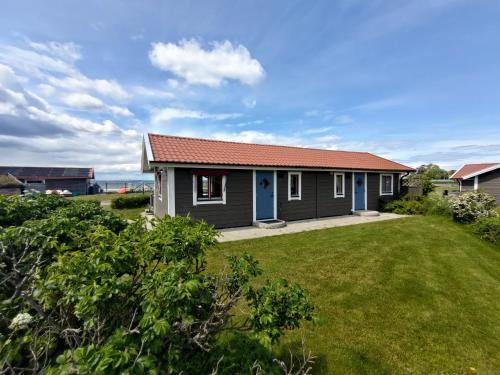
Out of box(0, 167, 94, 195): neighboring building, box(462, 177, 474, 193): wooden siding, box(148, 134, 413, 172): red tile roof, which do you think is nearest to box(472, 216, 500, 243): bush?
box(148, 134, 413, 172): red tile roof

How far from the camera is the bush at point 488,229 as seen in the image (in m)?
8.45

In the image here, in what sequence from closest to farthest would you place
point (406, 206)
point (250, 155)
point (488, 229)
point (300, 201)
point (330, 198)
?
point (488, 229)
point (250, 155)
point (300, 201)
point (330, 198)
point (406, 206)

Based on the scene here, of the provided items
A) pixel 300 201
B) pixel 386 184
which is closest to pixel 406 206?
pixel 386 184

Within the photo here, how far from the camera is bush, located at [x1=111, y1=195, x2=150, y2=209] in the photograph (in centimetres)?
1619

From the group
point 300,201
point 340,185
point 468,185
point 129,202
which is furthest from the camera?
point 468,185

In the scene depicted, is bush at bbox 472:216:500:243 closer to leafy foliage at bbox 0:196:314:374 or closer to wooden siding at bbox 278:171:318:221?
wooden siding at bbox 278:171:318:221

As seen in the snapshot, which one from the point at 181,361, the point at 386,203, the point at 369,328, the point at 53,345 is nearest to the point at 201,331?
the point at 181,361

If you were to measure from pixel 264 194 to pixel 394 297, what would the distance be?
7.05 m

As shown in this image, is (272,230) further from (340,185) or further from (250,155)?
(340,185)

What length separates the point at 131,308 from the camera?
1.50 meters

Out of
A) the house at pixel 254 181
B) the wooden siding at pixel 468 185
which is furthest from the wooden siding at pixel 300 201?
the wooden siding at pixel 468 185

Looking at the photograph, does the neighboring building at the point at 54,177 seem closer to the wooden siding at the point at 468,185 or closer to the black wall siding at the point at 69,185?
the black wall siding at the point at 69,185

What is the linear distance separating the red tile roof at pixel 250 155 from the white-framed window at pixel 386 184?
0.62m

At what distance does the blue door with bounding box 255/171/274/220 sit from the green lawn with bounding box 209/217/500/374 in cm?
261
